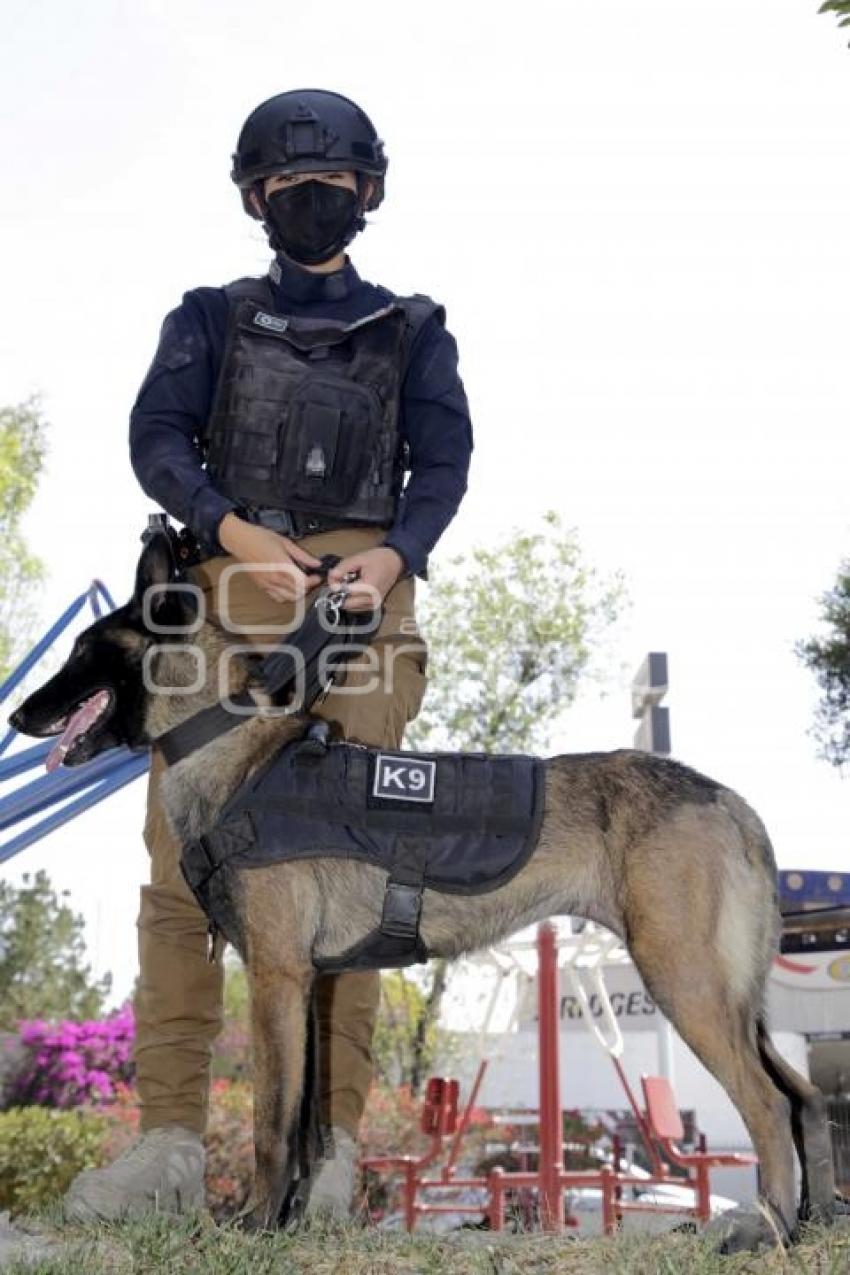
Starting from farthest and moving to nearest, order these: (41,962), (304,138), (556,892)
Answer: (41,962)
(304,138)
(556,892)

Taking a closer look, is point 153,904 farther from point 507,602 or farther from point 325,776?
A: point 507,602

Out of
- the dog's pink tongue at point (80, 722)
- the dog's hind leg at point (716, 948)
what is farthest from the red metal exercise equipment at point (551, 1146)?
the dog's pink tongue at point (80, 722)

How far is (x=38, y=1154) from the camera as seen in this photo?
1736cm

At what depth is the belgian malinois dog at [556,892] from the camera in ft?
13.8

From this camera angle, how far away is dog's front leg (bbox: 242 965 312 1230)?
13.8 ft

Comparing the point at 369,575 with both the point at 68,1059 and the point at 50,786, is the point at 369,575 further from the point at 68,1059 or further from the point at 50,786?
the point at 68,1059

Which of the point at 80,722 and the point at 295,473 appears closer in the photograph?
the point at 80,722

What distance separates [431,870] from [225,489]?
1.57 m

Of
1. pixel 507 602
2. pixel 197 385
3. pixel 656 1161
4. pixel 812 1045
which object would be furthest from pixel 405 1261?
pixel 507 602

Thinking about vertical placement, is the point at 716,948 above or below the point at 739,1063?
above

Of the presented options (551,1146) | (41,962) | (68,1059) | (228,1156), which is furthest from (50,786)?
(41,962)

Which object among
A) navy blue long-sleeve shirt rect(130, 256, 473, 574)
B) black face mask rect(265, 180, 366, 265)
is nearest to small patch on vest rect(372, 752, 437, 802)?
navy blue long-sleeve shirt rect(130, 256, 473, 574)

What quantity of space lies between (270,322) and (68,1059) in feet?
64.0

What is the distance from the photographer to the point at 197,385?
530 cm
